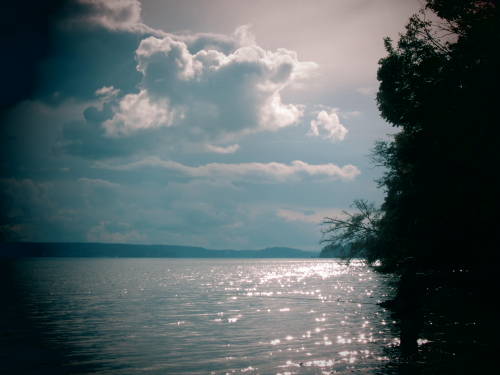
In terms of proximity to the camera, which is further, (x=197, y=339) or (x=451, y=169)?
(x=197, y=339)

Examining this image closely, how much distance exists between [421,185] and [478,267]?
4887 mm

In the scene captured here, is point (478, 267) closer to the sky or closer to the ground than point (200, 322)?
closer to the sky

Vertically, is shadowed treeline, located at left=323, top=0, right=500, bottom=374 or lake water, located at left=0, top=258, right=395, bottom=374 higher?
shadowed treeline, located at left=323, top=0, right=500, bottom=374

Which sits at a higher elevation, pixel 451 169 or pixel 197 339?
pixel 451 169

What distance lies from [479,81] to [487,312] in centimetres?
1875

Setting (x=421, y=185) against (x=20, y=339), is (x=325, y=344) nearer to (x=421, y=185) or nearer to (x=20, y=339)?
(x=421, y=185)

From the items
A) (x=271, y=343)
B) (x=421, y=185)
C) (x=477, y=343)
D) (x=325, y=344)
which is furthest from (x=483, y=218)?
(x=271, y=343)

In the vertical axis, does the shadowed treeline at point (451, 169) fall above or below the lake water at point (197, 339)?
above

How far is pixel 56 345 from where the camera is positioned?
20188 millimetres

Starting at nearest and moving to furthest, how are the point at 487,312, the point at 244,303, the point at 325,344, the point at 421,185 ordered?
the point at 421,185 < the point at 325,344 < the point at 487,312 < the point at 244,303

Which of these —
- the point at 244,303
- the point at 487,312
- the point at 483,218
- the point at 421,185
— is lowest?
the point at 244,303

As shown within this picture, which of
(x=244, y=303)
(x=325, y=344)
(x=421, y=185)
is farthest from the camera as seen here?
(x=244, y=303)

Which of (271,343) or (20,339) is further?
(20,339)

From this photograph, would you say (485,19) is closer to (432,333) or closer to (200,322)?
(432,333)
